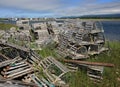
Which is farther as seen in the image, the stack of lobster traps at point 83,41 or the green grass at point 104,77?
the stack of lobster traps at point 83,41

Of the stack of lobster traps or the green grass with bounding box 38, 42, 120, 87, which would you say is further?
the stack of lobster traps

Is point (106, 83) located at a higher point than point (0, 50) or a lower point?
lower

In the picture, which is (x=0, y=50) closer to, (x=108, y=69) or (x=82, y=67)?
(x=82, y=67)

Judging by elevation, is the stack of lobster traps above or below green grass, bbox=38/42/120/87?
above

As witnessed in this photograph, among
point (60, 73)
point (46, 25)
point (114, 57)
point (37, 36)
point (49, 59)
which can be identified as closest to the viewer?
point (60, 73)

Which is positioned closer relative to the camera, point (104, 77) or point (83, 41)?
point (104, 77)

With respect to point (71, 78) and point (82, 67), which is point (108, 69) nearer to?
point (82, 67)

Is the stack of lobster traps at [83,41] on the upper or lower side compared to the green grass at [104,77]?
upper

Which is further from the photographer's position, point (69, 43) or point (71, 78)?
point (69, 43)

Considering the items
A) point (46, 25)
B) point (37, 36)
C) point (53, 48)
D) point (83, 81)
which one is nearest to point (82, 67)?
point (83, 81)

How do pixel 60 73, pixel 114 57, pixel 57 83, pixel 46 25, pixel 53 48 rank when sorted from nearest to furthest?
1. pixel 57 83
2. pixel 60 73
3. pixel 114 57
4. pixel 53 48
5. pixel 46 25

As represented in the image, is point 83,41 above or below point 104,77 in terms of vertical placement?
above
